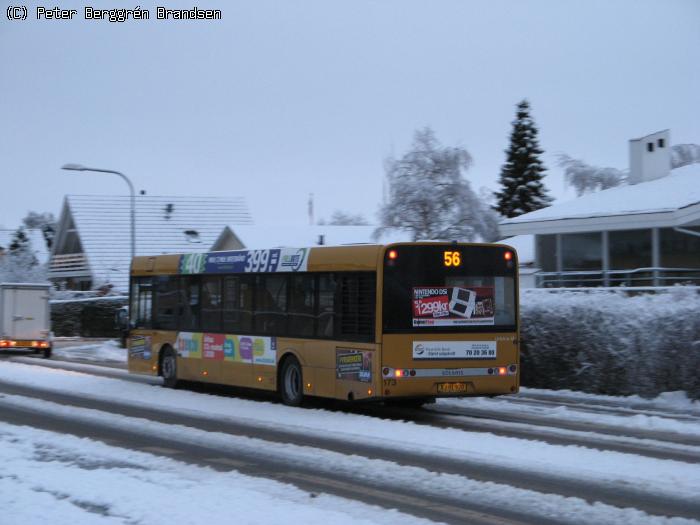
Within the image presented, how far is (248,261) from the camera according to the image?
18547mm

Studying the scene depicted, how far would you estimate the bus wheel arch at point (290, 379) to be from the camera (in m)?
17.0

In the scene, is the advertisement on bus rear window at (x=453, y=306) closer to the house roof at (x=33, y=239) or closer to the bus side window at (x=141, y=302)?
the bus side window at (x=141, y=302)

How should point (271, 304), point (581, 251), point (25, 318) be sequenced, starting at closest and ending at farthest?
point (271, 304) < point (581, 251) < point (25, 318)

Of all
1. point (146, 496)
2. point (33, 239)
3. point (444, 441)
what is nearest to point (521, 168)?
point (33, 239)

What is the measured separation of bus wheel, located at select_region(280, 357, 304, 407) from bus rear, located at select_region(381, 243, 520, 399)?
2.47 m

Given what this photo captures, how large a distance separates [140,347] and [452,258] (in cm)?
943

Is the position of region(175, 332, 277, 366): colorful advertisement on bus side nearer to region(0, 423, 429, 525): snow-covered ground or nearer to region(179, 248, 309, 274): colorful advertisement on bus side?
region(179, 248, 309, 274): colorful advertisement on bus side

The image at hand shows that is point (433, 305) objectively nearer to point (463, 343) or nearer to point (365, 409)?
point (463, 343)

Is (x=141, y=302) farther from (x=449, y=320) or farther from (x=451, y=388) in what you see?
(x=451, y=388)

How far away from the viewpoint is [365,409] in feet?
56.3

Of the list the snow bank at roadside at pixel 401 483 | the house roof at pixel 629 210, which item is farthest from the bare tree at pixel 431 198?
the snow bank at roadside at pixel 401 483

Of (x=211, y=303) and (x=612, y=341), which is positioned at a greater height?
(x=211, y=303)

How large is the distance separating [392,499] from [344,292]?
22.7ft

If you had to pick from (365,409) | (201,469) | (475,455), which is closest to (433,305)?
(365,409)
